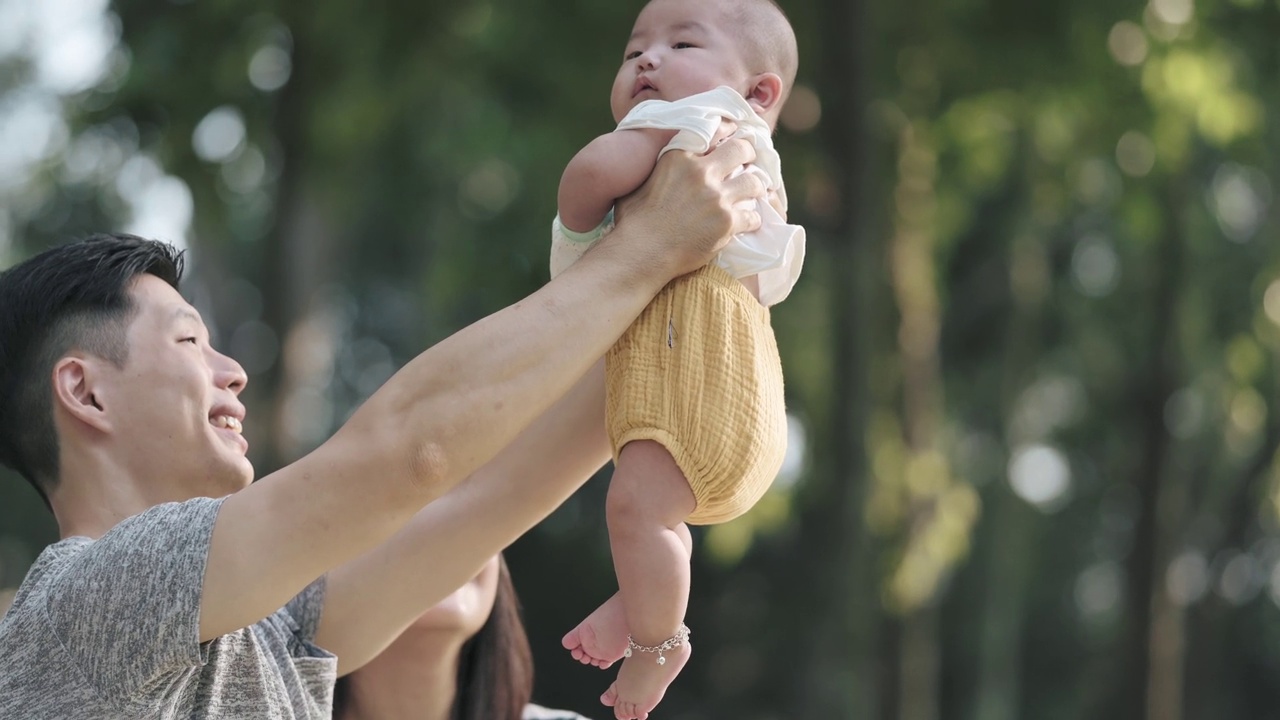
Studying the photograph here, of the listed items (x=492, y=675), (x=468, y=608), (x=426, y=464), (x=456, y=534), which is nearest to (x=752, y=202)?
(x=426, y=464)

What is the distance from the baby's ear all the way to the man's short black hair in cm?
108

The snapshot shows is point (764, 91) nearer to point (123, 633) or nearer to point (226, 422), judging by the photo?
point (226, 422)

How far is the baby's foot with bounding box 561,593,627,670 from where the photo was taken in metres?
2.36

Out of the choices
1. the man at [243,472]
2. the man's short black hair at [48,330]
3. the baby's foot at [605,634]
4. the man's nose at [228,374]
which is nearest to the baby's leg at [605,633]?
the baby's foot at [605,634]

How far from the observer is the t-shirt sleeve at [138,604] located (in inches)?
84.0

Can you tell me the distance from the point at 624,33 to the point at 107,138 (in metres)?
3.93

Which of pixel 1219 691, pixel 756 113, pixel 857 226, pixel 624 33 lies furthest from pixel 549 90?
pixel 1219 691

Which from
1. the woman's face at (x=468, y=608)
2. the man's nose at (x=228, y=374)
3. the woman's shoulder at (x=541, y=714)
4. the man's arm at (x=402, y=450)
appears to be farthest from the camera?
the woman's shoulder at (x=541, y=714)

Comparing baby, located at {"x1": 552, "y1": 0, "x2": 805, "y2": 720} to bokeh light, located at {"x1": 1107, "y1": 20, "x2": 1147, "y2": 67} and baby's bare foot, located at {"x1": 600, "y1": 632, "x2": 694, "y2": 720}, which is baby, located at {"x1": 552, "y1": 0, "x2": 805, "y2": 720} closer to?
baby's bare foot, located at {"x1": 600, "y1": 632, "x2": 694, "y2": 720}

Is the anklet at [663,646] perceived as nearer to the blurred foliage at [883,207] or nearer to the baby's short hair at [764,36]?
the baby's short hair at [764,36]

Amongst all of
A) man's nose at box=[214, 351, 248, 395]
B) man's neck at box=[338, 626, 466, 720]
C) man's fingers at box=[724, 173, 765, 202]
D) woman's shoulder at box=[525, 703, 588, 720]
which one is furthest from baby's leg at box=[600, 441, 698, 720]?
woman's shoulder at box=[525, 703, 588, 720]

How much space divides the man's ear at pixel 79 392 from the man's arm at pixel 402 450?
0.45 meters

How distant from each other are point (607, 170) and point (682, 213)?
0.45 feet

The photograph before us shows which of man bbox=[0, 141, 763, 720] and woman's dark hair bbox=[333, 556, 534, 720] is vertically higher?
man bbox=[0, 141, 763, 720]
